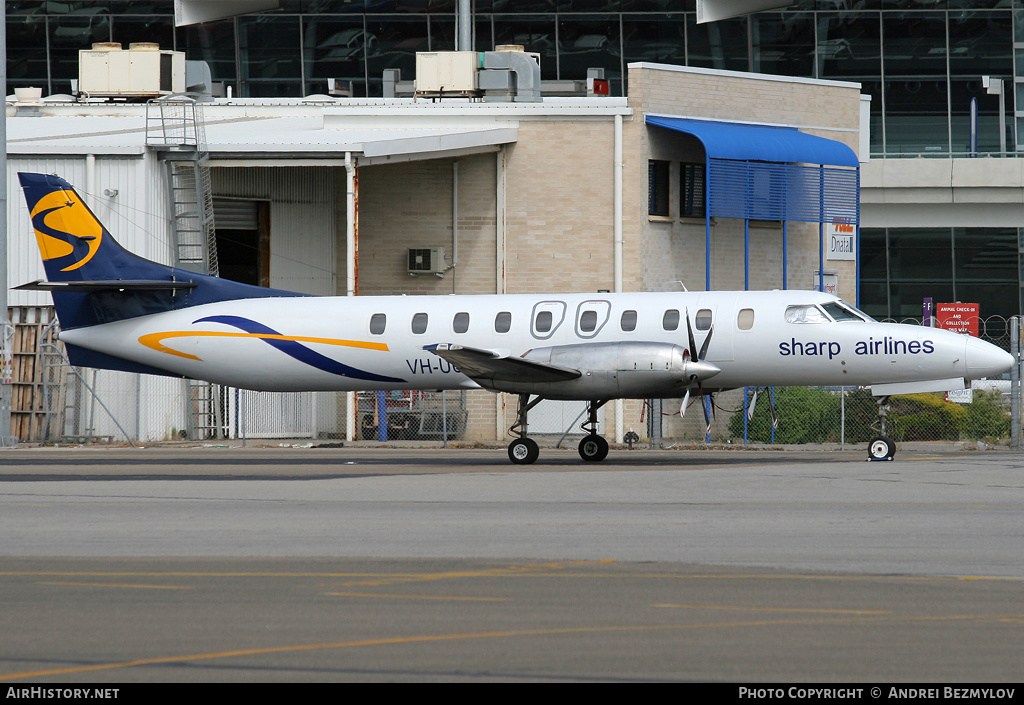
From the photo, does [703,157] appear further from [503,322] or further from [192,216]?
[503,322]

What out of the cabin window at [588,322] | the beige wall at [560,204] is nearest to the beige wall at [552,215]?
the beige wall at [560,204]

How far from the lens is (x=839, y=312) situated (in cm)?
2236

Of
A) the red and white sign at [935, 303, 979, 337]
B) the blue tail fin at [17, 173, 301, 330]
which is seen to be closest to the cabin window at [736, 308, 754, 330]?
the blue tail fin at [17, 173, 301, 330]

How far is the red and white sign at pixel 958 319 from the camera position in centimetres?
3241

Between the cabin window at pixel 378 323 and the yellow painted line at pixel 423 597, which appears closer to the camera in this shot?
the yellow painted line at pixel 423 597

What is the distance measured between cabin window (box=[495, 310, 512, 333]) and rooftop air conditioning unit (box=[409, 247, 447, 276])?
10.8 metres

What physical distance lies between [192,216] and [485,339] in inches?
484

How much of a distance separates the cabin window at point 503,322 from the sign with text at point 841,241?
1665 cm

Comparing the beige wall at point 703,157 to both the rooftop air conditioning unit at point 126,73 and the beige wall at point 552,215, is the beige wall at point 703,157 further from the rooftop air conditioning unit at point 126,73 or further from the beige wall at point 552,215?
the rooftop air conditioning unit at point 126,73

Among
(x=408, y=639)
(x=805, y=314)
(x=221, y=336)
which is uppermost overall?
(x=805, y=314)

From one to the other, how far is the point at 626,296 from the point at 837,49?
3343 centimetres

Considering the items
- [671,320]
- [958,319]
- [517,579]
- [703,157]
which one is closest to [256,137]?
[703,157]

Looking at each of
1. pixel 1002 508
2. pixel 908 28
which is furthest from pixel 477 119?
pixel 908 28

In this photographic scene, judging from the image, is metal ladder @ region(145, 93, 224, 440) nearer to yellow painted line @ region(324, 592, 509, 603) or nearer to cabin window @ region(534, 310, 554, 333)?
cabin window @ region(534, 310, 554, 333)
